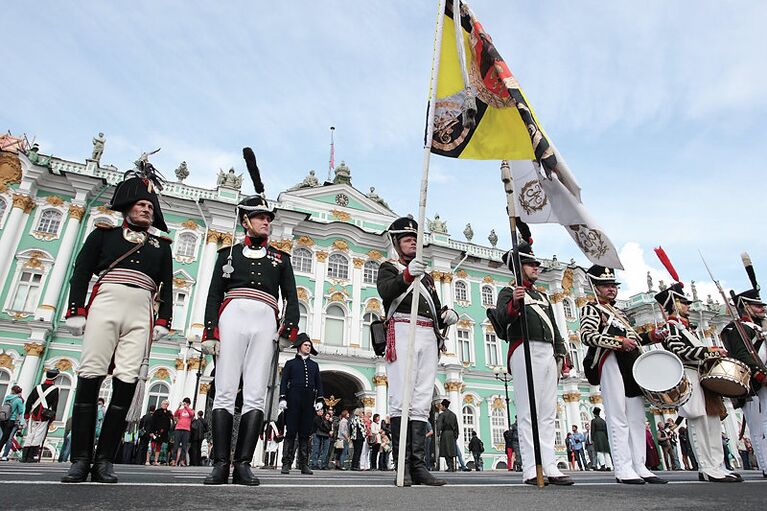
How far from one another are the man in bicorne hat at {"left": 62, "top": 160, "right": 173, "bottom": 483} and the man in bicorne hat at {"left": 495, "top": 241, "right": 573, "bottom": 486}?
9.62 ft

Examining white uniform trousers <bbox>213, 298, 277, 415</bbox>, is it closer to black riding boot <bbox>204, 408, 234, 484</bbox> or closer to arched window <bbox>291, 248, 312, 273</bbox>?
black riding boot <bbox>204, 408, 234, 484</bbox>

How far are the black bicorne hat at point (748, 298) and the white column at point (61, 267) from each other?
73.9ft

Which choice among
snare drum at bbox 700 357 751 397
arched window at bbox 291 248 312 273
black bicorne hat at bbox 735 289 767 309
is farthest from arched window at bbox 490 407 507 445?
snare drum at bbox 700 357 751 397

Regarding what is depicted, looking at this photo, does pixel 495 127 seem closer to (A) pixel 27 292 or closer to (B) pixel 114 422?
(B) pixel 114 422

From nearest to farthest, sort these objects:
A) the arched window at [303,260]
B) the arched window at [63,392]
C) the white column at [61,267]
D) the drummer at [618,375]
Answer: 1. the drummer at [618,375]
2. the arched window at [63,392]
3. the white column at [61,267]
4. the arched window at [303,260]

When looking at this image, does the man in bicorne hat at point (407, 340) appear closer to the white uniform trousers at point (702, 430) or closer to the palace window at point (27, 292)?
the white uniform trousers at point (702, 430)

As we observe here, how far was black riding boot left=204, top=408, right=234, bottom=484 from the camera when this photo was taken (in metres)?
3.27

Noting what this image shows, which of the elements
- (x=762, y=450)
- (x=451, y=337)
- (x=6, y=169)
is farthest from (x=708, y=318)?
(x=6, y=169)

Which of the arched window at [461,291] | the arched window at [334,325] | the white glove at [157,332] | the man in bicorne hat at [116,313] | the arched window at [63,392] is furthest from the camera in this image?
the arched window at [461,291]

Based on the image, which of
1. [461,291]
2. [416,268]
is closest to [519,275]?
[416,268]

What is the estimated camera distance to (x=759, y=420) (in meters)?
6.54

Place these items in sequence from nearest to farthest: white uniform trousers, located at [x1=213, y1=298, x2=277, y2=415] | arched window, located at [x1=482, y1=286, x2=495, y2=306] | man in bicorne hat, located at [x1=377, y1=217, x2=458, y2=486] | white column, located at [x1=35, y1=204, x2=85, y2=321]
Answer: white uniform trousers, located at [x1=213, y1=298, x2=277, y2=415], man in bicorne hat, located at [x1=377, y1=217, x2=458, y2=486], white column, located at [x1=35, y1=204, x2=85, y2=321], arched window, located at [x1=482, y1=286, x2=495, y2=306]

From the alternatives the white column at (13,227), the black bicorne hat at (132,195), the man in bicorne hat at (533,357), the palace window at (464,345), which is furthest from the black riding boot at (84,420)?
the palace window at (464,345)

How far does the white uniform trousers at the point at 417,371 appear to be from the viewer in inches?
161
